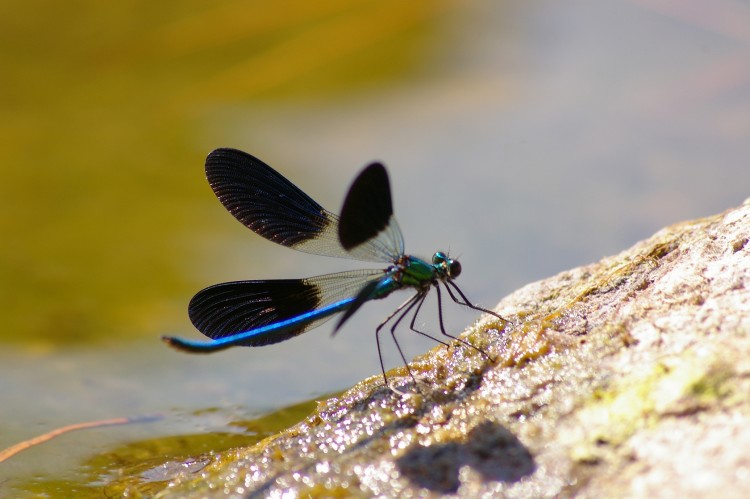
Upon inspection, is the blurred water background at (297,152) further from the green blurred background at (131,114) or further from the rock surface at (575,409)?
the rock surface at (575,409)

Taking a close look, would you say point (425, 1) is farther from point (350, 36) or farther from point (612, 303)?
point (612, 303)

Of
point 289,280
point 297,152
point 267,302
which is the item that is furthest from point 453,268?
point 297,152

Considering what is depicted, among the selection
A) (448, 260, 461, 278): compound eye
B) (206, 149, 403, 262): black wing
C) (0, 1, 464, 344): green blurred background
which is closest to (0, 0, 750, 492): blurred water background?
(0, 1, 464, 344): green blurred background

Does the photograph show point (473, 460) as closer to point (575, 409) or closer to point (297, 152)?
point (575, 409)

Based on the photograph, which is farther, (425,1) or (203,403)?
(425,1)

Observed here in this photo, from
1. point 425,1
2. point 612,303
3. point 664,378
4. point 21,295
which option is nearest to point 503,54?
point 425,1
